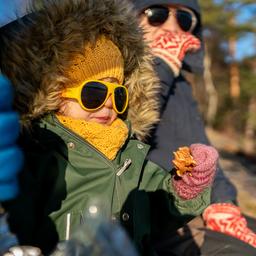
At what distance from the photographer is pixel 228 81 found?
80.2 ft

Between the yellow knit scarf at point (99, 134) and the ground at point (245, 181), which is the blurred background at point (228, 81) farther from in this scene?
the yellow knit scarf at point (99, 134)

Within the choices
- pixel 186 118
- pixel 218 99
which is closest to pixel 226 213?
pixel 186 118

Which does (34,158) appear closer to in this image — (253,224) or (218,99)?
(253,224)

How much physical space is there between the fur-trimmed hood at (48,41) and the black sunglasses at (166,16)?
84 cm

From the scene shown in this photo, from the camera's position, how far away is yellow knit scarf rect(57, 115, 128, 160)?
190cm

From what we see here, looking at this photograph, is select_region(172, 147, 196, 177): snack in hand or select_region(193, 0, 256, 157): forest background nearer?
select_region(172, 147, 196, 177): snack in hand

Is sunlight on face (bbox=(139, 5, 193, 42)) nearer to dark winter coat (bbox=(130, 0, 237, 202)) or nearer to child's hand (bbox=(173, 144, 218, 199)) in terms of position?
dark winter coat (bbox=(130, 0, 237, 202))

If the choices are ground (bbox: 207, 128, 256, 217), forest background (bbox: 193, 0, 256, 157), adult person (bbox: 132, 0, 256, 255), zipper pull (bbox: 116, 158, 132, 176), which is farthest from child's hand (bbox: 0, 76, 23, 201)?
forest background (bbox: 193, 0, 256, 157)

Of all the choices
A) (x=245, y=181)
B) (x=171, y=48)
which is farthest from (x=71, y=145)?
(x=245, y=181)

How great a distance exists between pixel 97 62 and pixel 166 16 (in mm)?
1069

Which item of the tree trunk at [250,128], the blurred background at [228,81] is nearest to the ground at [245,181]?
the blurred background at [228,81]

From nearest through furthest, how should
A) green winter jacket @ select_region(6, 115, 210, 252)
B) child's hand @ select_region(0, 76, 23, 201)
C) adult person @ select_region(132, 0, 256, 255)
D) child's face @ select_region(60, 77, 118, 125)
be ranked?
1. child's hand @ select_region(0, 76, 23, 201)
2. green winter jacket @ select_region(6, 115, 210, 252)
3. child's face @ select_region(60, 77, 118, 125)
4. adult person @ select_region(132, 0, 256, 255)

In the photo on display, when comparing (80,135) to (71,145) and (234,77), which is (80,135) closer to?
(71,145)

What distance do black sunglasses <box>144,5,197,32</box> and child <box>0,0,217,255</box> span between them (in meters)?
0.77
